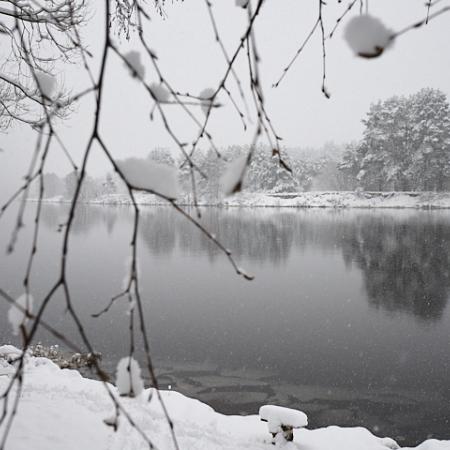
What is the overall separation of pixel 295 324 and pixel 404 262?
8459 millimetres

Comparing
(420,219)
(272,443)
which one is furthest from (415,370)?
(420,219)

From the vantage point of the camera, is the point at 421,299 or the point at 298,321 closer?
the point at 298,321

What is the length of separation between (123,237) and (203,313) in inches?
601

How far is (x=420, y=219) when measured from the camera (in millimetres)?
26812

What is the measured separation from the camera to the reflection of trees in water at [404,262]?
1045cm

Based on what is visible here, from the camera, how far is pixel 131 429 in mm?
4094

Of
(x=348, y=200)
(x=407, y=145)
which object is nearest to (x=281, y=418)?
(x=348, y=200)

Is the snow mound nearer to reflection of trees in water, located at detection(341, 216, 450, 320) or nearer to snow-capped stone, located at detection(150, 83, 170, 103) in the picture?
snow-capped stone, located at detection(150, 83, 170, 103)

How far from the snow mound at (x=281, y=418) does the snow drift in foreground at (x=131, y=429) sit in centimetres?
20

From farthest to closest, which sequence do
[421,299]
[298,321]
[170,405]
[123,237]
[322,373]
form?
[123,237], [421,299], [298,321], [322,373], [170,405]

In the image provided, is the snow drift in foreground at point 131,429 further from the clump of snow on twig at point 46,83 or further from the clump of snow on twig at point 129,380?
the clump of snow on twig at point 46,83

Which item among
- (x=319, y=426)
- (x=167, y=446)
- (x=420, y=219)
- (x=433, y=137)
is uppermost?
(x=433, y=137)

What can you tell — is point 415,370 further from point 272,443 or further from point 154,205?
point 154,205

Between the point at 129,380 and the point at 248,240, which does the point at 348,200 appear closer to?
the point at 248,240
